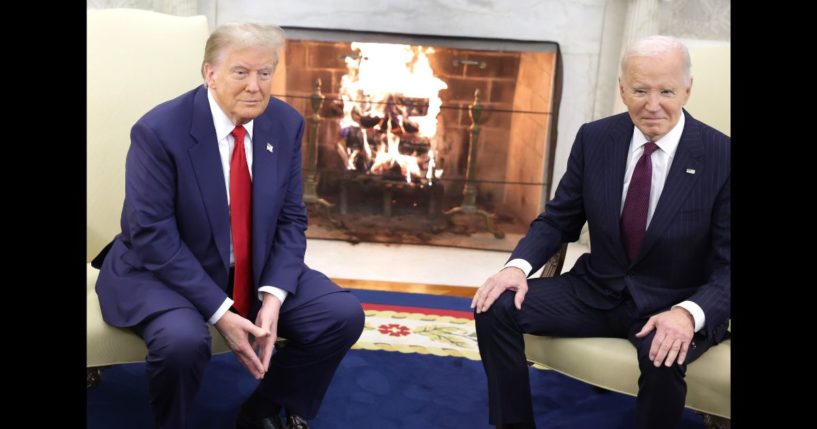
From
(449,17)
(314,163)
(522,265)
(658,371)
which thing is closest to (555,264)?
(522,265)

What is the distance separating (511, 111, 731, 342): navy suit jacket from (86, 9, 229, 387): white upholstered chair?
1.22 meters

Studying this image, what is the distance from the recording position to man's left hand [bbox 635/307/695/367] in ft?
7.37

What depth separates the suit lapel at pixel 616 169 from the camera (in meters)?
2.53

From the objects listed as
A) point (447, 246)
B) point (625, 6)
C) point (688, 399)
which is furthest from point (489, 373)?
point (625, 6)

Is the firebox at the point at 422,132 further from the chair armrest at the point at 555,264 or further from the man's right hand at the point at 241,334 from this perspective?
the man's right hand at the point at 241,334

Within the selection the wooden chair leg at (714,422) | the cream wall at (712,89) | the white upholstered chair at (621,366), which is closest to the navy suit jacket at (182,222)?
the white upholstered chair at (621,366)

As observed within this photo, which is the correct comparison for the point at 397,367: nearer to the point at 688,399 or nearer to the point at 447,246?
the point at 688,399

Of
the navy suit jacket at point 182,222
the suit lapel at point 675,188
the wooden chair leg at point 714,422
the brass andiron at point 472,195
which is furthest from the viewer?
the brass andiron at point 472,195

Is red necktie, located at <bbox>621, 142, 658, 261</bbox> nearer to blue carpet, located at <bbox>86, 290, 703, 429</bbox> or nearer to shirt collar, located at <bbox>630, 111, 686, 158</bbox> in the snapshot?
shirt collar, located at <bbox>630, 111, 686, 158</bbox>

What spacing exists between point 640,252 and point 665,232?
3.5 inches

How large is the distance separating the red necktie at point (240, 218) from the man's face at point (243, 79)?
3.3 inches

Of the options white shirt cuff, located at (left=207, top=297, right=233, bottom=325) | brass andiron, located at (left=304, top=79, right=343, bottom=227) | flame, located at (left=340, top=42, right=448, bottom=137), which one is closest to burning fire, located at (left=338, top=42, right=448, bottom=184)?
flame, located at (left=340, top=42, right=448, bottom=137)

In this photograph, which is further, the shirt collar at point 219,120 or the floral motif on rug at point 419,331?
the floral motif on rug at point 419,331

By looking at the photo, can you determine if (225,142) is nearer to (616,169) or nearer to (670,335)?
(616,169)
